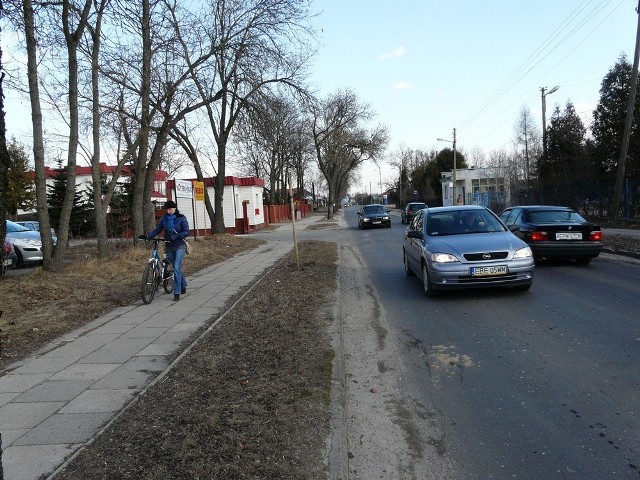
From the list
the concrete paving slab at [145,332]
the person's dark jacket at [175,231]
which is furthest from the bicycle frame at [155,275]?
the concrete paving slab at [145,332]

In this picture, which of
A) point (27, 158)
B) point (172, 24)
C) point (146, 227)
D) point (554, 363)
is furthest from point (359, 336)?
point (27, 158)

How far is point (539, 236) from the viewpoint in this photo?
12453 millimetres

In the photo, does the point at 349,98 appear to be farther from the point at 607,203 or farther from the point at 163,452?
the point at 163,452

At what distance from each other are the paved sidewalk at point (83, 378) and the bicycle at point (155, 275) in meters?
0.22

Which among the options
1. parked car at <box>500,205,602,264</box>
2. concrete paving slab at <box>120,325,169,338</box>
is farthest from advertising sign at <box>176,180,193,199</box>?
concrete paving slab at <box>120,325,169,338</box>

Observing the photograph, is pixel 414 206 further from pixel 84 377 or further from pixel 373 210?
pixel 84 377

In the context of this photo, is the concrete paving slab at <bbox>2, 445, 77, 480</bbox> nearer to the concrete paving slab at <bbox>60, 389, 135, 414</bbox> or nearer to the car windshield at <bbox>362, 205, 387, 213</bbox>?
the concrete paving slab at <bbox>60, 389, 135, 414</bbox>

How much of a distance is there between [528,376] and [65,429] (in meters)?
3.95

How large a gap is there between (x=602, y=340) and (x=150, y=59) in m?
14.5

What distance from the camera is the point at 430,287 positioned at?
29.7ft

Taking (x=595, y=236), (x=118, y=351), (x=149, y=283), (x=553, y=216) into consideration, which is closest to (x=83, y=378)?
(x=118, y=351)

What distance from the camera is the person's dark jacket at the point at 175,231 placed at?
9562 mm

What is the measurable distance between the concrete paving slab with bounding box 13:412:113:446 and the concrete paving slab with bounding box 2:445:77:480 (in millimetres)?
100

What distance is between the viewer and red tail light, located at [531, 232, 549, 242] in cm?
1240
